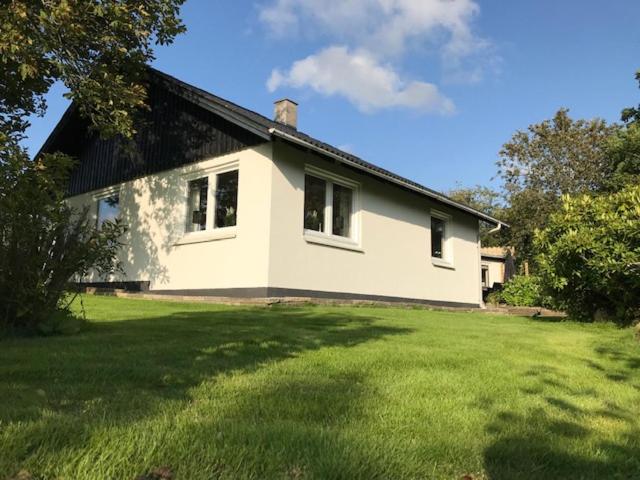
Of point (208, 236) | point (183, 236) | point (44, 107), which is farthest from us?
point (44, 107)

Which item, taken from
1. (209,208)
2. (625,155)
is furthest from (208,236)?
(625,155)

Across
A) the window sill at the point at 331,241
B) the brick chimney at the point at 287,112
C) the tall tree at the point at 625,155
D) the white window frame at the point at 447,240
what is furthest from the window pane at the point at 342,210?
the tall tree at the point at 625,155

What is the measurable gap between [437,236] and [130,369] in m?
13.6

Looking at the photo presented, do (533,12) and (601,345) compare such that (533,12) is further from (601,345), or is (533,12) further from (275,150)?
(601,345)

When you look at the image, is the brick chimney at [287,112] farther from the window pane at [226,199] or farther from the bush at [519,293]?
the bush at [519,293]

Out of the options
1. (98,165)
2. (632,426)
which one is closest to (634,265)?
(632,426)

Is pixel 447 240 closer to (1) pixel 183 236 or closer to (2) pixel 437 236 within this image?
(2) pixel 437 236

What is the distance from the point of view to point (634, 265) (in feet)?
25.7

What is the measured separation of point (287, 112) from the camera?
50.7 ft

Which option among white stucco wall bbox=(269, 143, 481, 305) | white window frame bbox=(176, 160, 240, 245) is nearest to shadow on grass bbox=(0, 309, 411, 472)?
white stucco wall bbox=(269, 143, 481, 305)

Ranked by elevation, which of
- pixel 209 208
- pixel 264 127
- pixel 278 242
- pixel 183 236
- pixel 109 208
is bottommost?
pixel 278 242

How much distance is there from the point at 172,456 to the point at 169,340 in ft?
9.33

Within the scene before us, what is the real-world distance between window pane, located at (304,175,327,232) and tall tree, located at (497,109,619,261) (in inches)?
892

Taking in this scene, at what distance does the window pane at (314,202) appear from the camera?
11.8 meters
